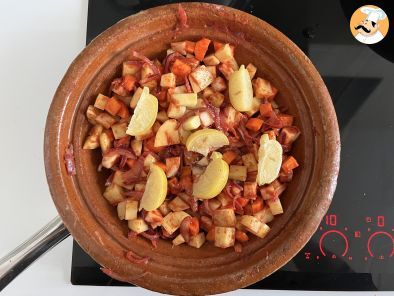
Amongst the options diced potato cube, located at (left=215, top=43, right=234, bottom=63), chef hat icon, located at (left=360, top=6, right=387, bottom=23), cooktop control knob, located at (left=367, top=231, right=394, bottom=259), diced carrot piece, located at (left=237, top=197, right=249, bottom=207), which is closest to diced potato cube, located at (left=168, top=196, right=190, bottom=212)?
diced carrot piece, located at (left=237, top=197, right=249, bottom=207)

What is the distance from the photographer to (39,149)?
1.18 metres

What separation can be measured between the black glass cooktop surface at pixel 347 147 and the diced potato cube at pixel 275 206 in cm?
20

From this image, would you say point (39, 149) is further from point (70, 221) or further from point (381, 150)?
point (381, 150)

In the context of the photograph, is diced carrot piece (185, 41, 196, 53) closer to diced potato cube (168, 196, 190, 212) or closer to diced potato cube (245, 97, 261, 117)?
diced potato cube (245, 97, 261, 117)

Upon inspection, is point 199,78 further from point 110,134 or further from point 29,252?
point 29,252

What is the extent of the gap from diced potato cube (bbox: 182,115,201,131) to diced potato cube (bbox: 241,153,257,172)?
0.39 feet

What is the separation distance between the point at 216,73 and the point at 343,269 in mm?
540

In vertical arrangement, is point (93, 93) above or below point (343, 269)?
above

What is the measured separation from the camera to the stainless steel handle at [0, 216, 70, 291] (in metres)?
0.98

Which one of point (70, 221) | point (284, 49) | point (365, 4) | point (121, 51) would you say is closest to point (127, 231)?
point (70, 221)

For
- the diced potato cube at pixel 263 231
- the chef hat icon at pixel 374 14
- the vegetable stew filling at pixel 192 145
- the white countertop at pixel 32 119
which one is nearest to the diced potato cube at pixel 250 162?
the vegetable stew filling at pixel 192 145

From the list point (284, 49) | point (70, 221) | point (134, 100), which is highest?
point (284, 49)

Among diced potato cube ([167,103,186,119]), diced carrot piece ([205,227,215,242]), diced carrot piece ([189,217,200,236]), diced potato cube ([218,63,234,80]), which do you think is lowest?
diced carrot piece ([205,227,215,242])

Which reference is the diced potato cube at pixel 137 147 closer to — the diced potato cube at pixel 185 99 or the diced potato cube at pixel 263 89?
the diced potato cube at pixel 185 99
